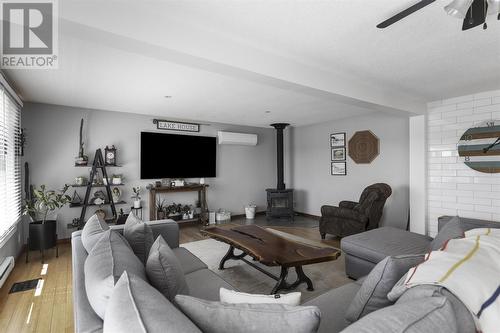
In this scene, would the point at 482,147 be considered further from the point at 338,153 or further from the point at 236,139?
the point at 236,139

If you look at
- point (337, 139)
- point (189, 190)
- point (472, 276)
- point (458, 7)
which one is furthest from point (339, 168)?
point (472, 276)

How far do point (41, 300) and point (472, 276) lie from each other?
3.30m

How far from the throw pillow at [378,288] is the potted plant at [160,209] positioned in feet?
14.6

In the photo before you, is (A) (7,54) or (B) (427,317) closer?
(B) (427,317)

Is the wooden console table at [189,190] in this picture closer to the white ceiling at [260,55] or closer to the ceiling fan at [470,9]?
the white ceiling at [260,55]

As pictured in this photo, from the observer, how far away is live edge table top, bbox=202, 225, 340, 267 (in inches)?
87.4

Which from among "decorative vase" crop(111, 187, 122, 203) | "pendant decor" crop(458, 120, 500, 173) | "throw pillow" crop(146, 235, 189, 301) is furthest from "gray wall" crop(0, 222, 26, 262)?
"pendant decor" crop(458, 120, 500, 173)

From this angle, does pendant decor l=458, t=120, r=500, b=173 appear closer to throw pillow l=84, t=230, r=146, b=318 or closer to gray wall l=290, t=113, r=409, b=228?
gray wall l=290, t=113, r=409, b=228

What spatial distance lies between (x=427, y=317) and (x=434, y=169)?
414cm

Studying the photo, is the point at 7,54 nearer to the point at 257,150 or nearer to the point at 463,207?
the point at 257,150

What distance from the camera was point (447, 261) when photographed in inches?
43.1

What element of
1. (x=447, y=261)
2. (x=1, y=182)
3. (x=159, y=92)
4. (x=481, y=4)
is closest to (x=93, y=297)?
Result: (x=447, y=261)

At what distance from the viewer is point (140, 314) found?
2.48 feet

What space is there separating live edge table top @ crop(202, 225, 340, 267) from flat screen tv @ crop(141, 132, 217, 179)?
253cm
